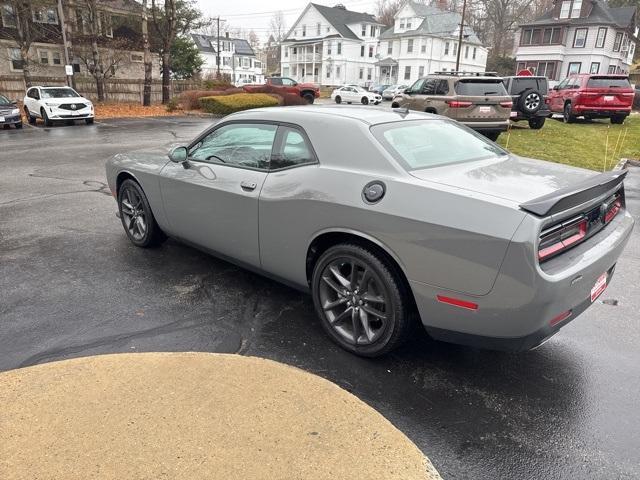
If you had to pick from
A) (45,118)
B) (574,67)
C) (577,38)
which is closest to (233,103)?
(45,118)

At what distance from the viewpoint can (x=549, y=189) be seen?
2.84 m

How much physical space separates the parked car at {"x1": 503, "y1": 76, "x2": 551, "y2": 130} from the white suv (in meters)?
16.8

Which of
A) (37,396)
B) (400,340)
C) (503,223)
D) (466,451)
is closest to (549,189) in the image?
(503,223)

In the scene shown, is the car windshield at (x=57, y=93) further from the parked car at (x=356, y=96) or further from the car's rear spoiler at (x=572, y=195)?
the car's rear spoiler at (x=572, y=195)

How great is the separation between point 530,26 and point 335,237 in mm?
56296

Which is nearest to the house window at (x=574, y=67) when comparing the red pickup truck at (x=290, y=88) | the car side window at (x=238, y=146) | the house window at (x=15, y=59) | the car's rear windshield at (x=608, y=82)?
the red pickup truck at (x=290, y=88)

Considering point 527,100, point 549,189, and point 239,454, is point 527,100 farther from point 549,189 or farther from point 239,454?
point 239,454

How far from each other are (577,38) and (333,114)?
55.2 m

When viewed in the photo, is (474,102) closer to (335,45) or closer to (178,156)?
(178,156)

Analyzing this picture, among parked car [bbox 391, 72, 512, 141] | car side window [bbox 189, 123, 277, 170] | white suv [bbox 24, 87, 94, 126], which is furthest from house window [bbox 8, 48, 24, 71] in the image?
car side window [bbox 189, 123, 277, 170]

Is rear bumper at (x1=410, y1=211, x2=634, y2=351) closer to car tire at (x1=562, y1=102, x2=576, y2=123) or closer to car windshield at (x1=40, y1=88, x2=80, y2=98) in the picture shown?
car tire at (x1=562, y1=102, x2=576, y2=123)

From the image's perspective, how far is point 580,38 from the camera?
1909 inches

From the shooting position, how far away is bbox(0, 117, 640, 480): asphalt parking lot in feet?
8.28

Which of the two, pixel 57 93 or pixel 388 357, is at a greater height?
pixel 57 93
